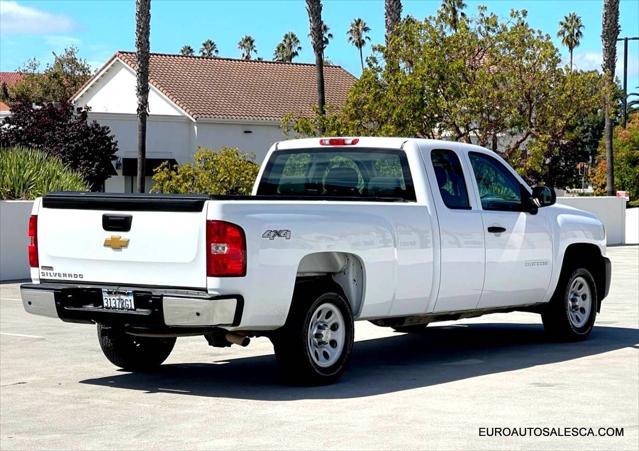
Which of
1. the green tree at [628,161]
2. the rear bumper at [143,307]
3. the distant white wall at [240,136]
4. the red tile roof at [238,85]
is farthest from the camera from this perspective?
the green tree at [628,161]

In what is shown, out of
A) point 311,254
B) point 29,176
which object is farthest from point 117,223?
point 29,176

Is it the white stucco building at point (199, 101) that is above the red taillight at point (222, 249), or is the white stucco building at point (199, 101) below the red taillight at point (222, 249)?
above

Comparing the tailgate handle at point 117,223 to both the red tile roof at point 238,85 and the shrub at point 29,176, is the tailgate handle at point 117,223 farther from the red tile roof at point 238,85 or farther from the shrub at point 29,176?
the red tile roof at point 238,85

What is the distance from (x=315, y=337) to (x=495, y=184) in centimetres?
317

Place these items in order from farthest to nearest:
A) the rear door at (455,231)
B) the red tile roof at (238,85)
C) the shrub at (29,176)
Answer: the red tile roof at (238,85)
the shrub at (29,176)
the rear door at (455,231)

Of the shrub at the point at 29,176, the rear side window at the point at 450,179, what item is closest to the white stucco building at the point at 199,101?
the shrub at the point at 29,176

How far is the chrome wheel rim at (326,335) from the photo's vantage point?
10781mm

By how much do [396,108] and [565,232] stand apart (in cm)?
2209

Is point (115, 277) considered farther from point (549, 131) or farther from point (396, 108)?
point (549, 131)

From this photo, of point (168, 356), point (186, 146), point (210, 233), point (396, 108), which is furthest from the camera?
point (186, 146)

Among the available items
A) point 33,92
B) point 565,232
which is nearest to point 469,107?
point 565,232

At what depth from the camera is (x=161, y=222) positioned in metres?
10.2

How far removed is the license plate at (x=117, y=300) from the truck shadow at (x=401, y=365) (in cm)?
85

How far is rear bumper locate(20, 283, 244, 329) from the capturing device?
9867mm
